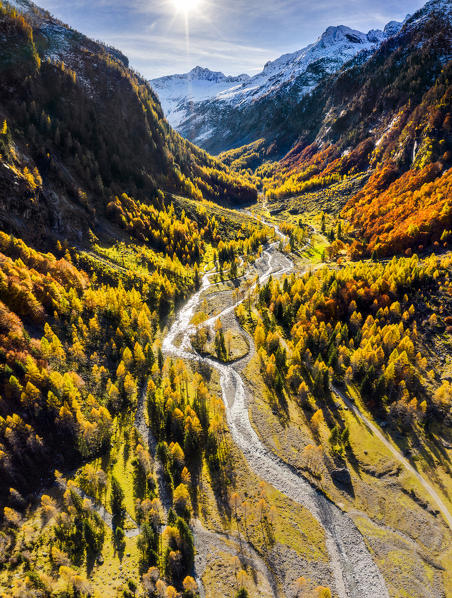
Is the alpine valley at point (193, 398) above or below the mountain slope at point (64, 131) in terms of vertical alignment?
below

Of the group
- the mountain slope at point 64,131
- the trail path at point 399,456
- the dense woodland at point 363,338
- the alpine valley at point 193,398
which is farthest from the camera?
the mountain slope at point 64,131

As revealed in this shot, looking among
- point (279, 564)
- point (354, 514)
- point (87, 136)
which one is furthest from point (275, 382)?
point (87, 136)

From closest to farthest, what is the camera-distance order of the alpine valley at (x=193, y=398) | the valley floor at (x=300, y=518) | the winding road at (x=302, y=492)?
the valley floor at (x=300, y=518) → the winding road at (x=302, y=492) → the alpine valley at (x=193, y=398)

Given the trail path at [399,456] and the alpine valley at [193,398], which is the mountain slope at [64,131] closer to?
the alpine valley at [193,398]

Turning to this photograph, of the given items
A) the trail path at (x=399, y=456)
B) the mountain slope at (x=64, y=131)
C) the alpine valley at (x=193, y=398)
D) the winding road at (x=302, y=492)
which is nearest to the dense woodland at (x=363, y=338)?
the alpine valley at (x=193, y=398)

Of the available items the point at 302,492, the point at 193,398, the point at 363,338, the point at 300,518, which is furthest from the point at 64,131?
the point at 300,518

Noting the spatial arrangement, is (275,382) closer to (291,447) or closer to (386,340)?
(291,447)
